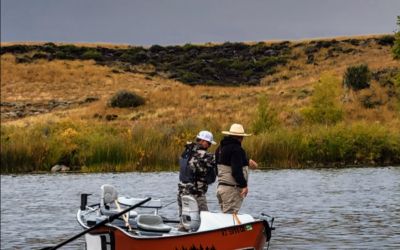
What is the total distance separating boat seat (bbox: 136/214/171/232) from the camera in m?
13.3

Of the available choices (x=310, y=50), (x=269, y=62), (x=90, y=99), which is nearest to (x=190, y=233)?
(x=90, y=99)

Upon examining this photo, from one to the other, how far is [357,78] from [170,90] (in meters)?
21.5

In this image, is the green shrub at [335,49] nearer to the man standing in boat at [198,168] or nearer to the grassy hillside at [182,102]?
the grassy hillside at [182,102]

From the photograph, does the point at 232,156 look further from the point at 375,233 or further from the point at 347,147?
the point at 347,147

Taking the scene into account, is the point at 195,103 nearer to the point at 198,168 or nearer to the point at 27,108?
the point at 27,108

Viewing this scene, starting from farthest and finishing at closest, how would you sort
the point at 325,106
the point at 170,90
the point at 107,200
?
the point at 170,90
the point at 325,106
the point at 107,200

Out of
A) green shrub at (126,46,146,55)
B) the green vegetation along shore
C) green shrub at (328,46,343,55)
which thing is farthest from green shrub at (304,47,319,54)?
green shrub at (126,46,146,55)

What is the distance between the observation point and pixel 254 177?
31.5 meters

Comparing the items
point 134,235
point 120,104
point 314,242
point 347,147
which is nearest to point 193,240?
point 134,235

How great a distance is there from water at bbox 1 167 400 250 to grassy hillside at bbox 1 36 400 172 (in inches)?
95.9

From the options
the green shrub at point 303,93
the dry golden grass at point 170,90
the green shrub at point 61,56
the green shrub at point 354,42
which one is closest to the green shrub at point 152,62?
the dry golden grass at point 170,90

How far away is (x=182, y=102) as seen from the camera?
6550cm

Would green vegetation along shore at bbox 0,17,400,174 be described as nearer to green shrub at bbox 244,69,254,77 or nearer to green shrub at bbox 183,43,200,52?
green shrub at bbox 244,69,254,77

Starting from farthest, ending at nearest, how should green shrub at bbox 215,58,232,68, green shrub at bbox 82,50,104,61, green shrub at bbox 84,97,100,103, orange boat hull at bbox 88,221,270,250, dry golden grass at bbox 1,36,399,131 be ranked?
1. green shrub at bbox 215,58,232,68
2. green shrub at bbox 82,50,104,61
3. green shrub at bbox 84,97,100,103
4. dry golden grass at bbox 1,36,399,131
5. orange boat hull at bbox 88,221,270,250
